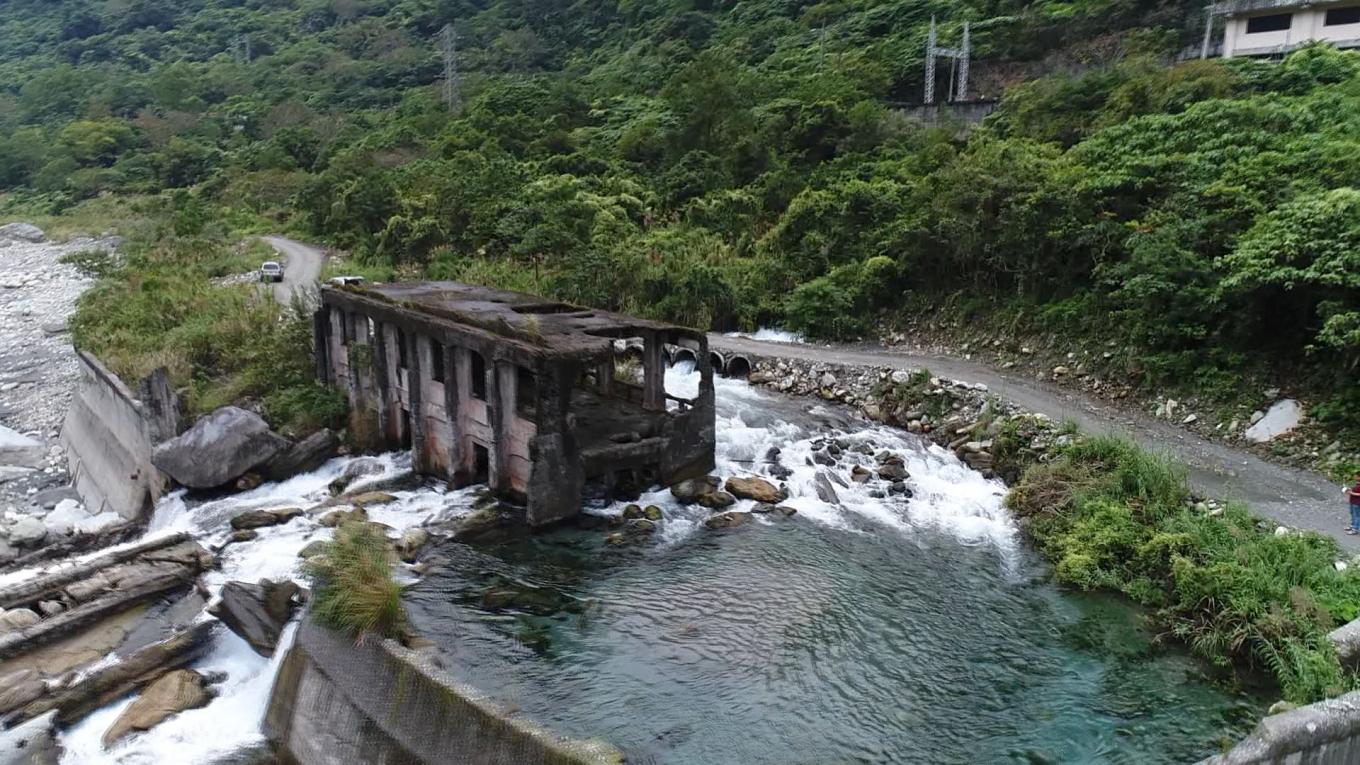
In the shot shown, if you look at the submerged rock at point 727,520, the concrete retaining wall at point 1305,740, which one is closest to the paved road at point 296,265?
the submerged rock at point 727,520

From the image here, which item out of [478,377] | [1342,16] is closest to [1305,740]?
[478,377]

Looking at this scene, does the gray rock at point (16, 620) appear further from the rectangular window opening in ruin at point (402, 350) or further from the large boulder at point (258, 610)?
the rectangular window opening in ruin at point (402, 350)

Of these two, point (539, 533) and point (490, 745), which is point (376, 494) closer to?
point (539, 533)

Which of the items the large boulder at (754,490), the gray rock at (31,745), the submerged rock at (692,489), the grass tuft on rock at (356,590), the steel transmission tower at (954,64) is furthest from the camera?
the steel transmission tower at (954,64)

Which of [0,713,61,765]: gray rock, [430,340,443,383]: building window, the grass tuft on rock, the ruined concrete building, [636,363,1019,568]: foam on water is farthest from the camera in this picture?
[430,340,443,383]: building window

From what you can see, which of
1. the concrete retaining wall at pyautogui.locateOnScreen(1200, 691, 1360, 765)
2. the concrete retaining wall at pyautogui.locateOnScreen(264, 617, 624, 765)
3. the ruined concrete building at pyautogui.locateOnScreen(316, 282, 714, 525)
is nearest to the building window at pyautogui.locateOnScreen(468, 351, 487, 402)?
the ruined concrete building at pyautogui.locateOnScreen(316, 282, 714, 525)

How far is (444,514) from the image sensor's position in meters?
17.8

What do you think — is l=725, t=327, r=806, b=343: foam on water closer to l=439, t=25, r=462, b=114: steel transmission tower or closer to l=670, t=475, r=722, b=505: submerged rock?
l=670, t=475, r=722, b=505: submerged rock

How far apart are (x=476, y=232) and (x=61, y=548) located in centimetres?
2425

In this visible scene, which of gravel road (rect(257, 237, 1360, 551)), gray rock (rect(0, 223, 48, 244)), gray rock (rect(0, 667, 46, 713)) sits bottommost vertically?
gray rock (rect(0, 223, 48, 244))

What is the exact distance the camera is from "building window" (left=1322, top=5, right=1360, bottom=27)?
120ft

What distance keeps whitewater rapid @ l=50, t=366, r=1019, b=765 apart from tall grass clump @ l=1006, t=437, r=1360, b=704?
1277 millimetres

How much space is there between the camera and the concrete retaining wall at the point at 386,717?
994cm

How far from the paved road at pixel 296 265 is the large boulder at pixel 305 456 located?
12577 millimetres
